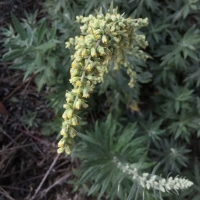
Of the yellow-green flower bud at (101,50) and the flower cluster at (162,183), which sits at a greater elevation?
the yellow-green flower bud at (101,50)

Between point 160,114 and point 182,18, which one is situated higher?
point 182,18

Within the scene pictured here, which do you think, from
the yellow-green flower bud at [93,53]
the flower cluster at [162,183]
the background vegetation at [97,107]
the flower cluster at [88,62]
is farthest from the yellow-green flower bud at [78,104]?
the background vegetation at [97,107]

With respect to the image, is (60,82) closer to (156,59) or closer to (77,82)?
(156,59)

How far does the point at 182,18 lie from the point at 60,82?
5.03ft

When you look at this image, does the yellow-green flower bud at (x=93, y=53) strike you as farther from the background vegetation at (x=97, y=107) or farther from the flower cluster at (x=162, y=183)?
the background vegetation at (x=97, y=107)

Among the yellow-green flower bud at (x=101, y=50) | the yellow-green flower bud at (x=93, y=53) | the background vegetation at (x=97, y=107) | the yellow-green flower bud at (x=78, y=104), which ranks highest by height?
the yellow-green flower bud at (x=93, y=53)

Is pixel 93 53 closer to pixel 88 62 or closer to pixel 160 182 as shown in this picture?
pixel 88 62

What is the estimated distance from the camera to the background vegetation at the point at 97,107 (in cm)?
304

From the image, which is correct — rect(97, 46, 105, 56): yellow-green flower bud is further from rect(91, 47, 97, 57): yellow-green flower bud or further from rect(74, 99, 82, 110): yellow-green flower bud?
A: rect(74, 99, 82, 110): yellow-green flower bud

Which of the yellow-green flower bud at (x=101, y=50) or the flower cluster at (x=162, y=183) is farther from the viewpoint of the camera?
the flower cluster at (x=162, y=183)

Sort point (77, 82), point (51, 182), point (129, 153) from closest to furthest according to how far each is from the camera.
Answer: point (77, 82) < point (129, 153) < point (51, 182)

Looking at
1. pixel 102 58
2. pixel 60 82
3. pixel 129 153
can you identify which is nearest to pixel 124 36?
pixel 102 58

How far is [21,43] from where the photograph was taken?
303cm

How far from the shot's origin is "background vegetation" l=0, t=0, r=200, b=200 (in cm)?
304
